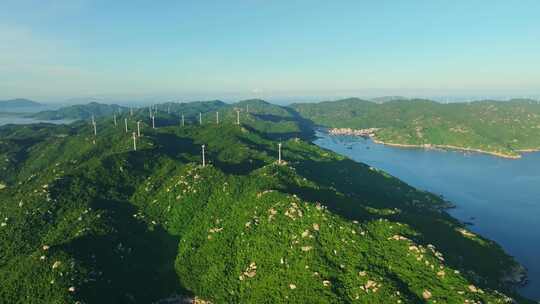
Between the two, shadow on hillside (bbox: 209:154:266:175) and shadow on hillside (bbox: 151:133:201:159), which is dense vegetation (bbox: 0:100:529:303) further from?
shadow on hillside (bbox: 151:133:201:159)

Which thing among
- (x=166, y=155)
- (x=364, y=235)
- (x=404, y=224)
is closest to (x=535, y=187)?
(x=404, y=224)

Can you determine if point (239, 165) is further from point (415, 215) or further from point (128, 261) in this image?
point (128, 261)

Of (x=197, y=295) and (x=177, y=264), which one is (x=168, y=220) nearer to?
(x=177, y=264)

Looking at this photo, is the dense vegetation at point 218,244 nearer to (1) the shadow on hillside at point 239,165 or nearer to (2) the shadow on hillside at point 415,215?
(2) the shadow on hillside at point 415,215

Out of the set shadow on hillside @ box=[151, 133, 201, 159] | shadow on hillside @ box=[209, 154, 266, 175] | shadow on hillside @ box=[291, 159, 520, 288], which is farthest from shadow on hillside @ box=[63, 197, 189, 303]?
shadow on hillside @ box=[151, 133, 201, 159]

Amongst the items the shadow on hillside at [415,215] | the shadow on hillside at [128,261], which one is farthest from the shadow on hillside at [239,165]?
the shadow on hillside at [128,261]

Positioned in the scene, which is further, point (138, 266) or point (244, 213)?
point (244, 213)

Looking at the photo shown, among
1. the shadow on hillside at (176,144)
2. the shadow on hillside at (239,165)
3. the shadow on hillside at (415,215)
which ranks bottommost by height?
the shadow on hillside at (415,215)
